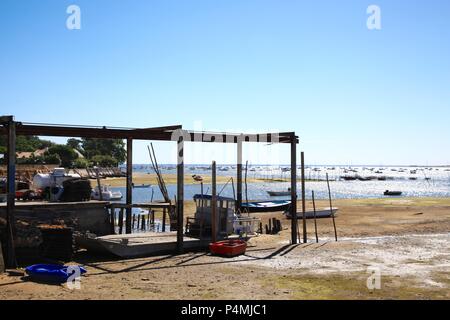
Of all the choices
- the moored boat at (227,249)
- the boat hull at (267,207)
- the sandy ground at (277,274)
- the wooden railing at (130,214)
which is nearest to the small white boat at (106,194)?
the boat hull at (267,207)

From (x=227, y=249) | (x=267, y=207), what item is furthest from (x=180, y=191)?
(x=267, y=207)

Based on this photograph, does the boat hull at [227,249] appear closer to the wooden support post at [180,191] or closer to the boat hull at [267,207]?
the wooden support post at [180,191]

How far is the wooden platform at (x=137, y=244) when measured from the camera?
19469mm

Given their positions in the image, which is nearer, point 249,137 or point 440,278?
point 440,278

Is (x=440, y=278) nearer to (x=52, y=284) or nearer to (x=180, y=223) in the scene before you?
(x=180, y=223)

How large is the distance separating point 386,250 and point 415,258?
7.46 feet

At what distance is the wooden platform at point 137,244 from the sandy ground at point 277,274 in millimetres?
606

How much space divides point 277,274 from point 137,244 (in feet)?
21.6

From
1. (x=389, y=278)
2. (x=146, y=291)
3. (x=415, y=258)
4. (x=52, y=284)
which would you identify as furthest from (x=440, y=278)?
(x=52, y=284)

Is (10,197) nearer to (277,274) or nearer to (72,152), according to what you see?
(277,274)

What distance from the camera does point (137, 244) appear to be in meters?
20.0

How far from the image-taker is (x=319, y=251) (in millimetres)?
22297
